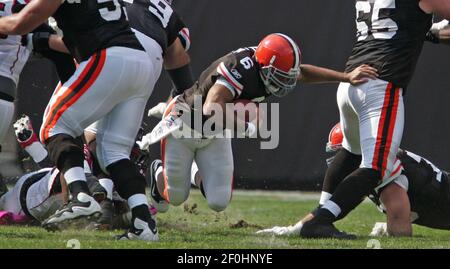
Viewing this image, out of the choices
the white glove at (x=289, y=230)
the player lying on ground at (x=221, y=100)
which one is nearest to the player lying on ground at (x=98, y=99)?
the player lying on ground at (x=221, y=100)

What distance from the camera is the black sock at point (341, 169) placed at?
553 centimetres

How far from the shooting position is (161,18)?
5.48 meters

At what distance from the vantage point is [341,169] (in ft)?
18.1

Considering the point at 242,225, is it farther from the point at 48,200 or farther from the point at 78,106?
the point at 78,106

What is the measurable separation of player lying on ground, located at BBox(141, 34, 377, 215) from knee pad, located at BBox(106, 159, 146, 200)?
2.01 ft

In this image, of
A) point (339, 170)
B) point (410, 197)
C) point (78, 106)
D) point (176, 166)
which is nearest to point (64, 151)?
point (78, 106)

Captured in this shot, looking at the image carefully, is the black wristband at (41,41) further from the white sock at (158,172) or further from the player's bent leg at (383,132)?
the player's bent leg at (383,132)

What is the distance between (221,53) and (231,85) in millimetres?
3510

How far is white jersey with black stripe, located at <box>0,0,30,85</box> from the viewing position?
17.2 feet

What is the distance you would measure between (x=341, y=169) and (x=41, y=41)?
193cm

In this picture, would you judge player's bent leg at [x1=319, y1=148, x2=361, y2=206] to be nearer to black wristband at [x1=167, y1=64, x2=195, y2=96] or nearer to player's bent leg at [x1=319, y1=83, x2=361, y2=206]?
player's bent leg at [x1=319, y1=83, x2=361, y2=206]

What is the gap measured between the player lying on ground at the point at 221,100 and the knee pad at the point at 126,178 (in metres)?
0.61

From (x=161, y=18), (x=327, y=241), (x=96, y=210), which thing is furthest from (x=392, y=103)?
(x=96, y=210)

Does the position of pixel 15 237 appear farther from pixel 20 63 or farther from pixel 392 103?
pixel 392 103
